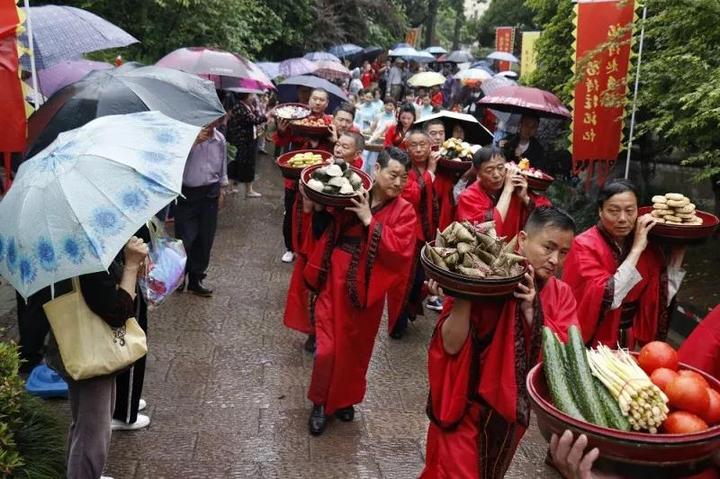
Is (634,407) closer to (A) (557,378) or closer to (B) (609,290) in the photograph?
(A) (557,378)

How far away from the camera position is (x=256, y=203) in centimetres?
1165

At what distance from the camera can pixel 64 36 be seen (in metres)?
6.42

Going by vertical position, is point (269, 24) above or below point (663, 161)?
above

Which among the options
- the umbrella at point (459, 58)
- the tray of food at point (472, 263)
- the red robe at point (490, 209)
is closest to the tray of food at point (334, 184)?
the red robe at point (490, 209)

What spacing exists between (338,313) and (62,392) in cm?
210

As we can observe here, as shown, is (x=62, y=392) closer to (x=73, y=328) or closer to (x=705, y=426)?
(x=73, y=328)

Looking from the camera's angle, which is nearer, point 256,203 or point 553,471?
point 553,471

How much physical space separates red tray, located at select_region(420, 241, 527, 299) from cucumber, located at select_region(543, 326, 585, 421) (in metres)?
0.50

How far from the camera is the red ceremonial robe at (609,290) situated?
14.0ft

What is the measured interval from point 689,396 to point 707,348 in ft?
2.14

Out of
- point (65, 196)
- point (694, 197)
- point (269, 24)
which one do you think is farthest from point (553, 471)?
point (269, 24)

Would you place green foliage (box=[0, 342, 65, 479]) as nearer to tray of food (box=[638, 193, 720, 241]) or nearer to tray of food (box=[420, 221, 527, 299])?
tray of food (box=[420, 221, 527, 299])

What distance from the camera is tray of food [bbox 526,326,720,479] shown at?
1.87m

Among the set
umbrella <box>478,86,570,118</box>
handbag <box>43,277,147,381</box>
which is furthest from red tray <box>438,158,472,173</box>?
handbag <box>43,277,147,381</box>
